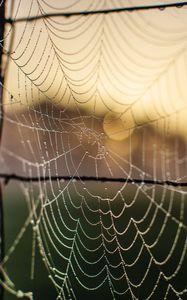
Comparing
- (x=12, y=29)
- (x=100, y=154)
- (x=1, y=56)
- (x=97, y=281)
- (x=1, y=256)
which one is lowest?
(x=97, y=281)

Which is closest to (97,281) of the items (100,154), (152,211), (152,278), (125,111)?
(152,278)

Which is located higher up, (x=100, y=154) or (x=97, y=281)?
(x=100, y=154)

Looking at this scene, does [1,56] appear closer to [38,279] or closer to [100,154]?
[100,154]

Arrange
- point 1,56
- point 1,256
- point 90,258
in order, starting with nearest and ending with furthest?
1. point 1,256
2. point 1,56
3. point 90,258

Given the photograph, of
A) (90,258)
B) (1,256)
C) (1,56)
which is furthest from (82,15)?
(90,258)

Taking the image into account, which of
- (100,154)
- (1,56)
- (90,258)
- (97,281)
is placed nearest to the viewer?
(1,56)

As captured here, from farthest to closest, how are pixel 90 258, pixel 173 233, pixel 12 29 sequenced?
pixel 173 233 < pixel 90 258 < pixel 12 29

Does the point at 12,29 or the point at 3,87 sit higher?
the point at 12,29

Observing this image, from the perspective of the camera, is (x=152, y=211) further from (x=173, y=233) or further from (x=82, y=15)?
(x=82, y=15)

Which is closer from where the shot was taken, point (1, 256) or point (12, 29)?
point (1, 256)
